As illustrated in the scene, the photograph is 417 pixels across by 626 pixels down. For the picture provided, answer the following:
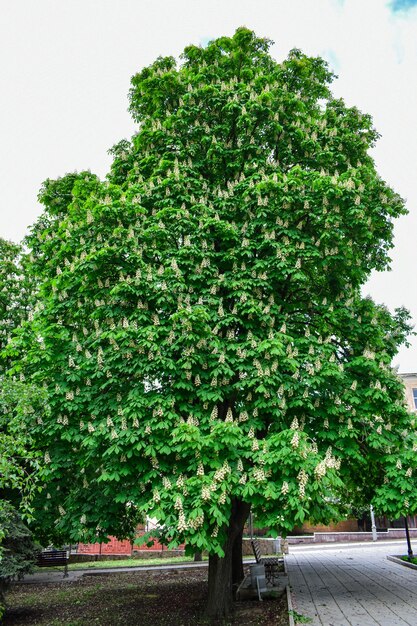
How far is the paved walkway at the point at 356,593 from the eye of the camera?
925cm

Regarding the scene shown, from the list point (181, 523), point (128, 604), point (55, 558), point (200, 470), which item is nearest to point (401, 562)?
point (128, 604)

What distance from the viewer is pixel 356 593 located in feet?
39.2

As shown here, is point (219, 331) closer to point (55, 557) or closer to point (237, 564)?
point (237, 564)

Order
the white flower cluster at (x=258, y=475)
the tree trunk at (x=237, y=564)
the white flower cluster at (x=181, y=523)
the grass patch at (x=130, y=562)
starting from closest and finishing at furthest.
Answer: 1. the white flower cluster at (x=181, y=523)
2. the white flower cluster at (x=258, y=475)
3. the tree trunk at (x=237, y=564)
4. the grass patch at (x=130, y=562)

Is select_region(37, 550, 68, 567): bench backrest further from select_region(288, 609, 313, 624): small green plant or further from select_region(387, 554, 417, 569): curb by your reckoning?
select_region(288, 609, 313, 624): small green plant

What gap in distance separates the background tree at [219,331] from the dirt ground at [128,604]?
1.14 meters

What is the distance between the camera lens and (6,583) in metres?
11.8

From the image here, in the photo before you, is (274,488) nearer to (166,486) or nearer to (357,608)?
(166,486)

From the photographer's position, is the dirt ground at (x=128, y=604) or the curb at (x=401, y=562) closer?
the dirt ground at (x=128, y=604)

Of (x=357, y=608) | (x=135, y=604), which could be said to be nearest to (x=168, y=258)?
(x=357, y=608)

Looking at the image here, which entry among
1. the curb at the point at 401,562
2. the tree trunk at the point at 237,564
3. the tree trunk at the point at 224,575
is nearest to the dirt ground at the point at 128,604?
the tree trunk at the point at 224,575

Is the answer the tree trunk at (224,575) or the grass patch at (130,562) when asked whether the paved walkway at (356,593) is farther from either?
the grass patch at (130,562)

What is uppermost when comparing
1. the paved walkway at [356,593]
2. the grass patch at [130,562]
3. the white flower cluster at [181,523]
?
the white flower cluster at [181,523]

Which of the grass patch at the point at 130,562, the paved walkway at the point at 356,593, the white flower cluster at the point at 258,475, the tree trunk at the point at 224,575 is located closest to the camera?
the white flower cluster at the point at 258,475
